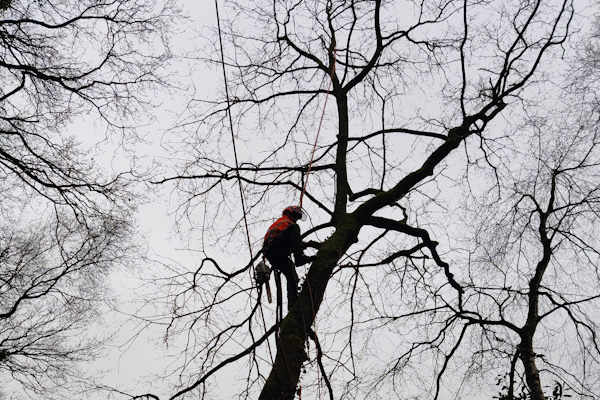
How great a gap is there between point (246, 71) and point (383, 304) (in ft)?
12.6

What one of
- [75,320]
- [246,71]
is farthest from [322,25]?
[75,320]

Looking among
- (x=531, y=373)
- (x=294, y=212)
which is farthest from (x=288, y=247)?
(x=531, y=373)

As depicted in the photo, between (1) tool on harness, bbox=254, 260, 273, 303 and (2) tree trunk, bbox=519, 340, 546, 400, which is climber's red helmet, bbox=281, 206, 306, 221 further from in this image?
(2) tree trunk, bbox=519, 340, 546, 400

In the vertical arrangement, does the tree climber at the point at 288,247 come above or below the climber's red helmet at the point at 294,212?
below

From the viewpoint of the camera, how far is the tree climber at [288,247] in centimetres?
421

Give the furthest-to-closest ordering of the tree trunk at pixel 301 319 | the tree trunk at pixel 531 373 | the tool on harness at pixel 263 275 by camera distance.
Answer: the tree trunk at pixel 531 373, the tool on harness at pixel 263 275, the tree trunk at pixel 301 319

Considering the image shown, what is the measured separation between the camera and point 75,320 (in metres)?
10.2

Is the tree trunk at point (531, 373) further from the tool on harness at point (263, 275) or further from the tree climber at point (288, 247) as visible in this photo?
the tool on harness at point (263, 275)

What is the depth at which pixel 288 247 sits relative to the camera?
14.1ft

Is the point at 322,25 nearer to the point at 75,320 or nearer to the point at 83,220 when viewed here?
the point at 83,220

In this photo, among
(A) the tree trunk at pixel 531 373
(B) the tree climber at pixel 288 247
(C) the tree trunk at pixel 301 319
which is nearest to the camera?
(C) the tree trunk at pixel 301 319

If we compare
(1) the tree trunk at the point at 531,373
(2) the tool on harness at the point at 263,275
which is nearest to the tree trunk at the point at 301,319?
(2) the tool on harness at the point at 263,275

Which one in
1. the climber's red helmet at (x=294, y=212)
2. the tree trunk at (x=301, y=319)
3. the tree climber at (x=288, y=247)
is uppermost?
the climber's red helmet at (x=294, y=212)

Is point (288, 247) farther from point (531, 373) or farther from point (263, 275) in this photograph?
point (531, 373)
